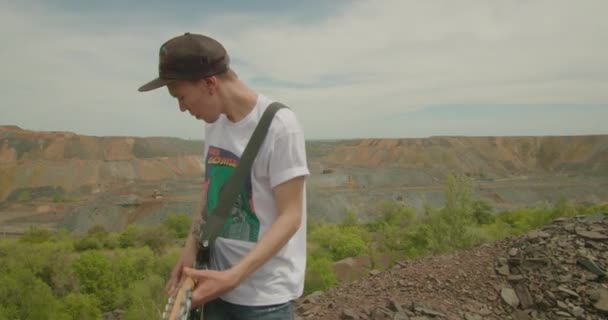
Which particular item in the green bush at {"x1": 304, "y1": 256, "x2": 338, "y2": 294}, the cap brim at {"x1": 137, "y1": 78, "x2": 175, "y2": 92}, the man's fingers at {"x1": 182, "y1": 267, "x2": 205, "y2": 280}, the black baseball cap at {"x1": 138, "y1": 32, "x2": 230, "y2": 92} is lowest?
the green bush at {"x1": 304, "y1": 256, "x2": 338, "y2": 294}

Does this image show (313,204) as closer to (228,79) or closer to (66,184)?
(66,184)

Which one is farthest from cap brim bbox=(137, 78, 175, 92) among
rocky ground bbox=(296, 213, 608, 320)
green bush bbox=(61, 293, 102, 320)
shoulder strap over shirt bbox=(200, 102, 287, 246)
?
green bush bbox=(61, 293, 102, 320)

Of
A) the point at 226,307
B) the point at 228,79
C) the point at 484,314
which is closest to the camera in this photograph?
the point at 228,79

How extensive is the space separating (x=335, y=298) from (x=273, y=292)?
7.31 meters

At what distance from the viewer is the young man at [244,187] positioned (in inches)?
61.3

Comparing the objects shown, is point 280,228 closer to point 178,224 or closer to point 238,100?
point 238,100

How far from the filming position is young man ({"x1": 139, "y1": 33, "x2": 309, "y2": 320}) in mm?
1557

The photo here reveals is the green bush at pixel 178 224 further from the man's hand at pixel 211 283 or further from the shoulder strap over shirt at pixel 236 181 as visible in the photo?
the man's hand at pixel 211 283

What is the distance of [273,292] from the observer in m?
1.71

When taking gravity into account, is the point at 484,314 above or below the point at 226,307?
below

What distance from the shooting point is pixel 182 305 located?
4.89ft

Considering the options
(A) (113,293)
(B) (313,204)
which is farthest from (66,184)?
(B) (313,204)

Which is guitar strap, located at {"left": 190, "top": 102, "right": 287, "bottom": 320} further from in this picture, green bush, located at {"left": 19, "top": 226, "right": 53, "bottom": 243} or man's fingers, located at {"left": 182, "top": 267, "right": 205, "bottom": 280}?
green bush, located at {"left": 19, "top": 226, "right": 53, "bottom": 243}

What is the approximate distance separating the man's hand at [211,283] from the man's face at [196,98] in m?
0.55
